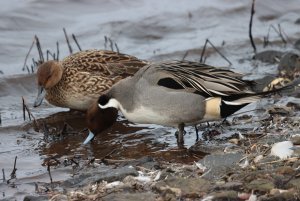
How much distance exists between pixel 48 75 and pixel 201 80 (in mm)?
2000

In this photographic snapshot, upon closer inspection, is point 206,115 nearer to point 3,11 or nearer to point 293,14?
point 3,11

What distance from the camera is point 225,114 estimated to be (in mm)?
6293

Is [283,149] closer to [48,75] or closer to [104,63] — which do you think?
[104,63]

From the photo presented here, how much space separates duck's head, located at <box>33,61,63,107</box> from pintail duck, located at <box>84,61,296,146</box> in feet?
4.65

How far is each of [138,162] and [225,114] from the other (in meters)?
1.04

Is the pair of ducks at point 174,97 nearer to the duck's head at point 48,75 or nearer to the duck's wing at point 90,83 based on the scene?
the duck's wing at point 90,83

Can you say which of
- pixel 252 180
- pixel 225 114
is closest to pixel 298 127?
pixel 225 114

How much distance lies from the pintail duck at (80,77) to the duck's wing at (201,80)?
1.35m

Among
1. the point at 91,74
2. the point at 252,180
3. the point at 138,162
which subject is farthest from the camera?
the point at 91,74

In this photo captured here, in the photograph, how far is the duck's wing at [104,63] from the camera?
7.75m

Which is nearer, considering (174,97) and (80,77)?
(174,97)

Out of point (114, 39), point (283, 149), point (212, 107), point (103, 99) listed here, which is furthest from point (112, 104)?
point (114, 39)

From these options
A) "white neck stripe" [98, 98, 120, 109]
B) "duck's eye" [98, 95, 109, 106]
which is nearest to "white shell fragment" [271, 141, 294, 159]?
"white neck stripe" [98, 98, 120, 109]

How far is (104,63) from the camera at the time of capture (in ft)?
25.7
